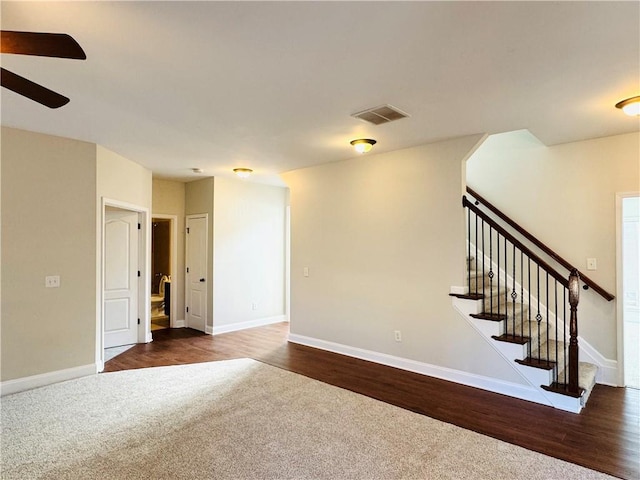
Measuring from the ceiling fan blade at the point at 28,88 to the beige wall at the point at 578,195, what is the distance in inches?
176

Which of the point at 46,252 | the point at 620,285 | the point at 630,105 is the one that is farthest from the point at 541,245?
the point at 46,252

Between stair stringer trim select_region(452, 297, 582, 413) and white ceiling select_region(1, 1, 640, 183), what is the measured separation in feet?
6.04

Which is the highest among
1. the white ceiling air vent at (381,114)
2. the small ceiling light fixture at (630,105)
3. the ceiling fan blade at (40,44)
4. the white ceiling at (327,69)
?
the white ceiling at (327,69)

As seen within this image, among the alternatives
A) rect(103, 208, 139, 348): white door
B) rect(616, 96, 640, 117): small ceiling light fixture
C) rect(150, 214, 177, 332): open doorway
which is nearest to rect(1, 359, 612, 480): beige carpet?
rect(103, 208, 139, 348): white door

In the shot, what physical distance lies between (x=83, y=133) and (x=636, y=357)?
7.10m

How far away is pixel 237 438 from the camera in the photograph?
8.78 ft

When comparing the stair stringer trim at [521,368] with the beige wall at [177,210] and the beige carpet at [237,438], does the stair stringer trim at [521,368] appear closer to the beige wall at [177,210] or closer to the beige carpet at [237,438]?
the beige carpet at [237,438]

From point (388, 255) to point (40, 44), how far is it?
373cm

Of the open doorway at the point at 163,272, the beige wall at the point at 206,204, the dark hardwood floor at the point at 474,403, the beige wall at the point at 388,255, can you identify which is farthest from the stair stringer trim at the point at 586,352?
the open doorway at the point at 163,272

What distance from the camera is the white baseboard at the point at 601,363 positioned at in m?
3.76

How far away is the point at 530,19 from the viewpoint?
1848mm

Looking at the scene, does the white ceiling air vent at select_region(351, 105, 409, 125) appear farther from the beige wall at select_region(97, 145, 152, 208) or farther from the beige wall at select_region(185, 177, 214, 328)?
the beige wall at select_region(185, 177, 214, 328)

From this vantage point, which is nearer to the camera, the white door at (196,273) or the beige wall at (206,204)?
the beige wall at (206,204)

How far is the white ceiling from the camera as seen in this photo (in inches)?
71.2
